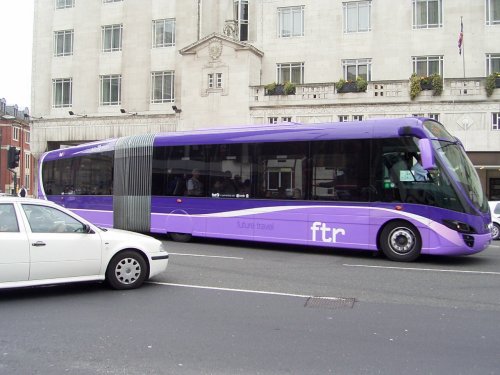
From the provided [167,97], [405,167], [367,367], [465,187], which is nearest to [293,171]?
[405,167]

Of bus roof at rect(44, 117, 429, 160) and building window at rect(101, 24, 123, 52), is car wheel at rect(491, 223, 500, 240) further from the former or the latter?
building window at rect(101, 24, 123, 52)

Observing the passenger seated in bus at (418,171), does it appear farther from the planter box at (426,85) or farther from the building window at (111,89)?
the building window at (111,89)

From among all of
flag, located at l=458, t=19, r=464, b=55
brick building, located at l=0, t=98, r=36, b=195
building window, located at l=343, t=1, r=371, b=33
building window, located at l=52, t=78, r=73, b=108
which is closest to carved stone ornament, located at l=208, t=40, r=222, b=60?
building window, located at l=343, t=1, r=371, b=33

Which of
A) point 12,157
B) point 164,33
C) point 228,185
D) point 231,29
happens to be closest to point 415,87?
point 231,29

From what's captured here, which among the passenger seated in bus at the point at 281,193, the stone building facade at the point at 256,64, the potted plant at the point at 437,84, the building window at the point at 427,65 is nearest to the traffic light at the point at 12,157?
the stone building facade at the point at 256,64

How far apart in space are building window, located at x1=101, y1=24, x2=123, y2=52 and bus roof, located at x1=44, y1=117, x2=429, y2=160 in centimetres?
2124

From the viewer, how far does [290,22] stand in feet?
97.5

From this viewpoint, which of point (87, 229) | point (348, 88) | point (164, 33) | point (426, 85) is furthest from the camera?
point (164, 33)

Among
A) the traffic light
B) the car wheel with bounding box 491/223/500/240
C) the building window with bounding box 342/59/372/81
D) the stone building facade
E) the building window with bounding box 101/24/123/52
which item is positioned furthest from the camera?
the building window with bounding box 101/24/123/52

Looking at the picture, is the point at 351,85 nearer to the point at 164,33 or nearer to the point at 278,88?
the point at 278,88

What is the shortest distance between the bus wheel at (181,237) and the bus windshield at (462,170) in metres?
7.24

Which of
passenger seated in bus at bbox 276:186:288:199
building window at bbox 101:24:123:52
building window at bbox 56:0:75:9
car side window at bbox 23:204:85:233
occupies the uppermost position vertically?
building window at bbox 56:0:75:9

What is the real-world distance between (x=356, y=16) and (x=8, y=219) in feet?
84.4

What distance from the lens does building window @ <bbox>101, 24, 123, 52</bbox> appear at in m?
33.8
